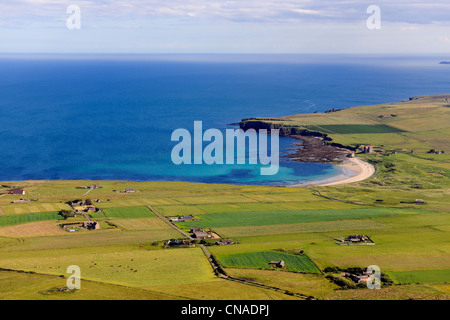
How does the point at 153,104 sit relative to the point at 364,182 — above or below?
above

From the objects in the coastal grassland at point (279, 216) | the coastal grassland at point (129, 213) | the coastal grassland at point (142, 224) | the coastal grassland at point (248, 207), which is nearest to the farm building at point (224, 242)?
the coastal grassland at point (279, 216)

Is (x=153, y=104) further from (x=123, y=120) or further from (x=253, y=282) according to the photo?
(x=253, y=282)

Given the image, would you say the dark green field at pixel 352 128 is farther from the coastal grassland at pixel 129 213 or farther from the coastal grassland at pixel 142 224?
the coastal grassland at pixel 142 224

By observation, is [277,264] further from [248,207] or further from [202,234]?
[248,207]

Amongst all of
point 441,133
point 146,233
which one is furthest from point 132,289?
point 441,133

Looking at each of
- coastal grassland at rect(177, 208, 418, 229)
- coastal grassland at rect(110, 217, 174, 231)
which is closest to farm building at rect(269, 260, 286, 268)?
coastal grassland at rect(177, 208, 418, 229)

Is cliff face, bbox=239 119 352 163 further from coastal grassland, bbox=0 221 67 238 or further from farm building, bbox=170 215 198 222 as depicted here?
coastal grassland, bbox=0 221 67 238

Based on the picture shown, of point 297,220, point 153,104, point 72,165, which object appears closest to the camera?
point 297,220
